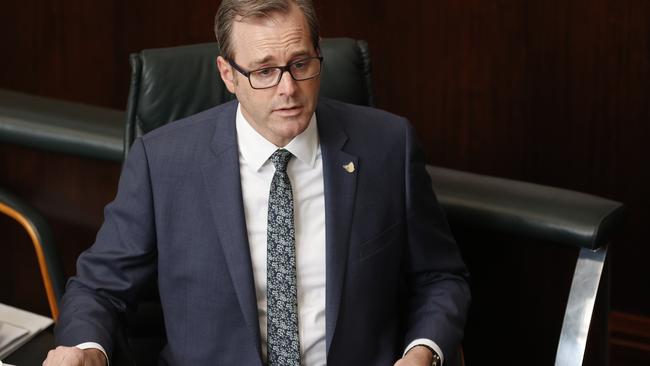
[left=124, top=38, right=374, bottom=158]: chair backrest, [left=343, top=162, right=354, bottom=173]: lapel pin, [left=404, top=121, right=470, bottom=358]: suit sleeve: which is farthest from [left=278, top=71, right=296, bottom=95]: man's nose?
[left=124, top=38, right=374, bottom=158]: chair backrest

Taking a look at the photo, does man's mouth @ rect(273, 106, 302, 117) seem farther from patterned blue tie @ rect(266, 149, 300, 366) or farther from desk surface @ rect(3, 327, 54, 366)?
desk surface @ rect(3, 327, 54, 366)

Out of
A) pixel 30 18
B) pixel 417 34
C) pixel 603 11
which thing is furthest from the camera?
pixel 30 18

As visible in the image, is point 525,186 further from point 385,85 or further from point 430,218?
point 385,85

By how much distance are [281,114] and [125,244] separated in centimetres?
40

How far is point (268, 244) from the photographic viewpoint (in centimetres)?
204

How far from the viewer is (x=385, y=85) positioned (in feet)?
12.1

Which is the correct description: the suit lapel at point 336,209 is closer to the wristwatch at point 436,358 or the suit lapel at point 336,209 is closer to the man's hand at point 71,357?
the wristwatch at point 436,358

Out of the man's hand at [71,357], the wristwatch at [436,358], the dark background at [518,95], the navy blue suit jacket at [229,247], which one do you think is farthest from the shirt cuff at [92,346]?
the dark background at [518,95]

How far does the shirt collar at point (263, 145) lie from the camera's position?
6.73 feet

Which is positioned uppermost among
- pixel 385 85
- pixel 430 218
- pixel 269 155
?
pixel 269 155

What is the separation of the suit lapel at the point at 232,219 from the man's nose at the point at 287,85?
20 cm

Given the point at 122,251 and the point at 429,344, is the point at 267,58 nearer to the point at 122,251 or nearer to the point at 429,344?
the point at 122,251

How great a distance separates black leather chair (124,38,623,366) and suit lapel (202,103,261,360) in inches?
12.4

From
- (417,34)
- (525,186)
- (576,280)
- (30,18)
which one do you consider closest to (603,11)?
(417,34)
